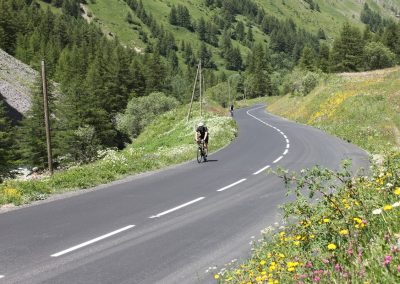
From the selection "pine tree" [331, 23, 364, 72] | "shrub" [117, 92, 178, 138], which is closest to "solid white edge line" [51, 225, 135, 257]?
"shrub" [117, 92, 178, 138]

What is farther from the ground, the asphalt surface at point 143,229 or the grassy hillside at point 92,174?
the asphalt surface at point 143,229

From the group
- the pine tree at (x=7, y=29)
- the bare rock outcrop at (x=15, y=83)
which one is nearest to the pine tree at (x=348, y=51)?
the bare rock outcrop at (x=15, y=83)

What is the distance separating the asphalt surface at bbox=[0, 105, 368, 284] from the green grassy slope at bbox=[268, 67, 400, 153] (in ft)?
45.6

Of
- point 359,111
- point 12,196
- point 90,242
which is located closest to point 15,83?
point 359,111

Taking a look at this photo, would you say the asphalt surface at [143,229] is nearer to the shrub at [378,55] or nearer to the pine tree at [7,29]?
the shrub at [378,55]

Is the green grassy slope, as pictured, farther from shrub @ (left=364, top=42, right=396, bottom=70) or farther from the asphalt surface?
shrub @ (left=364, top=42, right=396, bottom=70)

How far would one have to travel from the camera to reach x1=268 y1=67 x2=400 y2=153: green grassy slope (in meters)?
31.6

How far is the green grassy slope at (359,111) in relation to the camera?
31641 mm

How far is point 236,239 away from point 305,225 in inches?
99.4

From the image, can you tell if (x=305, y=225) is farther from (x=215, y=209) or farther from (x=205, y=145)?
(x=205, y=145)

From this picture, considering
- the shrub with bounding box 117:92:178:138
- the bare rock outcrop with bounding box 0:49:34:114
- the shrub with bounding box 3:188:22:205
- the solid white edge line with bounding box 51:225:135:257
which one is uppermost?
the solid white edge line with bounding box 51:225:135:257

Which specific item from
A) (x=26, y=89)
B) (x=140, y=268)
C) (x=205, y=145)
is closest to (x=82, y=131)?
(x=26, y=89)

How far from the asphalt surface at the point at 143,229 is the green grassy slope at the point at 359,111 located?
547 inches

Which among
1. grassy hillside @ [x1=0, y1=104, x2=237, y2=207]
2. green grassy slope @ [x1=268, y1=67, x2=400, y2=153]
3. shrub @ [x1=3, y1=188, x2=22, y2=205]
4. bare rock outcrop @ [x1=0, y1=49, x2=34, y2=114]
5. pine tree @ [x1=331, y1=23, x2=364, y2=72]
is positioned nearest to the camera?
shrub @ [x1=3, y1=188, x2=22, y2=205]
